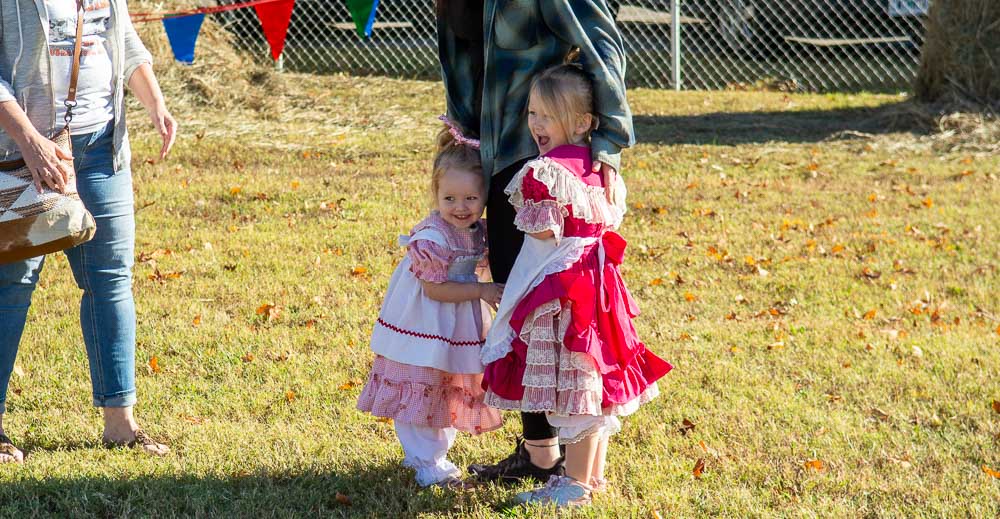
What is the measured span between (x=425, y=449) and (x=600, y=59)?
1329 mm

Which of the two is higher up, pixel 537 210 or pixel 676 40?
pixel 537 210

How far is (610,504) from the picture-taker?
3.29 metres

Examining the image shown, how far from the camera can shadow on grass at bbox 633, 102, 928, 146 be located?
1002 cm

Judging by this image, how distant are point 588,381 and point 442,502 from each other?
643 millimetres

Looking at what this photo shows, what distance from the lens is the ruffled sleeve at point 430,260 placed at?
3211mm

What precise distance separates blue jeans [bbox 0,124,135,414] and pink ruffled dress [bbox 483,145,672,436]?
130 centimetres

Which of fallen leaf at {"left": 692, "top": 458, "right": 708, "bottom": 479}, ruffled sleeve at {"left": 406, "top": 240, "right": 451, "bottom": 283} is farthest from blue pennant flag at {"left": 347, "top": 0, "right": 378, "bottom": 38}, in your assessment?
fallen leaf at {"left": 692, "top": 458, "right": 708, "bottom": 479}

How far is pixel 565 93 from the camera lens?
2.99 metres

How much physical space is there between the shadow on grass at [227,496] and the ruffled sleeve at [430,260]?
2.23ft

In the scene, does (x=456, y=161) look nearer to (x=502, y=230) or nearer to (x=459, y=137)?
(x=459, y=137)

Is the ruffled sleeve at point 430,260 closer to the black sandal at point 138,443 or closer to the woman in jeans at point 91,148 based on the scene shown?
the woman in jeans at point 91,148

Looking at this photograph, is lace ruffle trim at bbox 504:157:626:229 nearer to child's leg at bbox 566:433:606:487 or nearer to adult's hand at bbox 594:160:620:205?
adult's hand at bbox 594:160:620:205

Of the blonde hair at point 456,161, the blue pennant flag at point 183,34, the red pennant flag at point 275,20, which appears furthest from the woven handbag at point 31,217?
the blue pennant flag at point 183,34

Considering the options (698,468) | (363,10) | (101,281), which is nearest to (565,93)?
(698,468)
